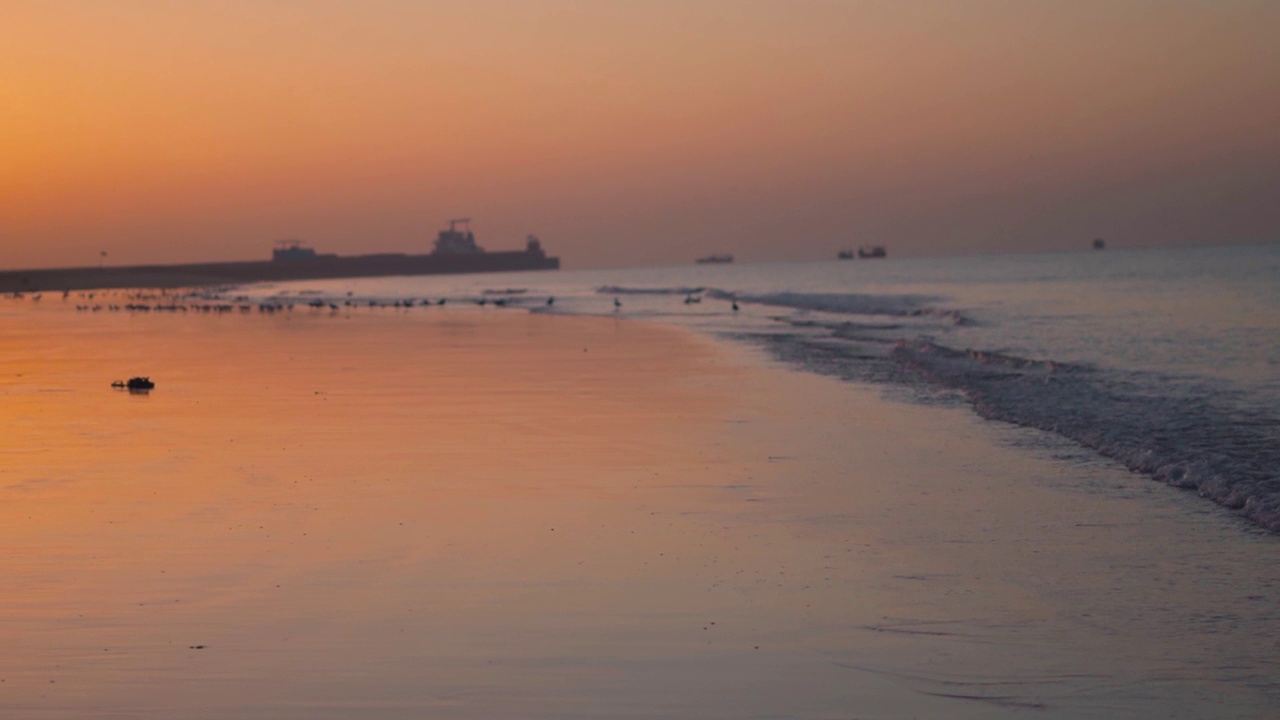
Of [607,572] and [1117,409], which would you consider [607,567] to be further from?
[1117,409]

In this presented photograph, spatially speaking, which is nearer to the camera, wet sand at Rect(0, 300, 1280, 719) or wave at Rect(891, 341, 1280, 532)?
wet sand at Rect(0, 300, 1280, 719)

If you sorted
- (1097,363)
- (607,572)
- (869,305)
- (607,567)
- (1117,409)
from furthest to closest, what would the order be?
(869,305), (1097,363), (1117,409), (607,567), (607,572)

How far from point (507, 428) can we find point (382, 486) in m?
3.80

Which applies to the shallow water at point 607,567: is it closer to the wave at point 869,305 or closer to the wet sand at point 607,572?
the wet sand at point 607,572

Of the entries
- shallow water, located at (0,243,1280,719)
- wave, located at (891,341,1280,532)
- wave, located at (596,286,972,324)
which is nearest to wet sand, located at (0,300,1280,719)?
shallow water, located at (0,243,1280,719)

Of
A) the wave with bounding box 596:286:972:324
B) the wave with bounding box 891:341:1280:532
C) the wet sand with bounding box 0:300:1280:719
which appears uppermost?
the wave with bounding box 596:286:972:324

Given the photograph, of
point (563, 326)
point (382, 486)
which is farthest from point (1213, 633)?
point (563, 326)

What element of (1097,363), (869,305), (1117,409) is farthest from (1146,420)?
(869,305)

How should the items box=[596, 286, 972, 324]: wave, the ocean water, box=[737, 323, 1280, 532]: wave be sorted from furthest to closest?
1. box=[596, 286, 972, 324]: wave
2. the ocean water
3. box=[737, 323, 1280, 532]: wave

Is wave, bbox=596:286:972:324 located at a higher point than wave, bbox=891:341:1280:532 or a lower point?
higher

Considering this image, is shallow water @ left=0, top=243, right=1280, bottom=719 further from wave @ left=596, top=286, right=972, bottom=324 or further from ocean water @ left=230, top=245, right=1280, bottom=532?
wave @ left=596, top=286, right=972, bottom=324

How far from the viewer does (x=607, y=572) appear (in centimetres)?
771

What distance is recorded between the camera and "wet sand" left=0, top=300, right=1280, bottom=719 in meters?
5.65

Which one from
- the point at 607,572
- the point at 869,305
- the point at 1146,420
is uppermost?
the point at 869,305
